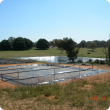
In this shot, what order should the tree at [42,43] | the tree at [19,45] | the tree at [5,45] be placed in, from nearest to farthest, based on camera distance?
1. the tree at [5,45]
2. the tree at [19,45]
3. the tree at [42,43]

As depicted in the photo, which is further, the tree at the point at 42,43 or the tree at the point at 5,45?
the tree at the point at 42,43

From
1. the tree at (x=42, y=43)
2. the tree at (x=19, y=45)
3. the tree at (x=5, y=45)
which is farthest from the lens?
the tree at (x=42, y=43)

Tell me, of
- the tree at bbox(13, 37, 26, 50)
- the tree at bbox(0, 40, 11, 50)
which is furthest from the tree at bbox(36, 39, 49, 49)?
the tree at bbox(0, 40, 11, 50)

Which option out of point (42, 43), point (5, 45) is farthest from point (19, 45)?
point (42, 43)

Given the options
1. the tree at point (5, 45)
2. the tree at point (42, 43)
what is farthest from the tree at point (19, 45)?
the tree at point (42, 43)

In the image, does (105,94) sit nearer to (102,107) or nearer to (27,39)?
(102,107)

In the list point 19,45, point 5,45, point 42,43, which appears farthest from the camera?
point 42,43

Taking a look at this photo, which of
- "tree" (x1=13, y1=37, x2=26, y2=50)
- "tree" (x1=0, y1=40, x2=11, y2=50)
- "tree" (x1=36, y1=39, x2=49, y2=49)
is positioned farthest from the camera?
"tree" (x1=36, y1=39, x2=49, y2=49)

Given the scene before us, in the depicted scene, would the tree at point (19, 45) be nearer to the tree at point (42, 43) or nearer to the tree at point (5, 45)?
the tree at point (5, 45)

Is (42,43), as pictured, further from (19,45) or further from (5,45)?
(5,45)

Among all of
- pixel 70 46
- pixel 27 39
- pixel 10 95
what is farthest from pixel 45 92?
pixel 27 39

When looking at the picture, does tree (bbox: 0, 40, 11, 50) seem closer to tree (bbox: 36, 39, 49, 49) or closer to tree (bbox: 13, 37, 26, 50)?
tree (bbox: 13, 37, 26, 50)

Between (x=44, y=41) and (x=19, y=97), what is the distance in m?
102

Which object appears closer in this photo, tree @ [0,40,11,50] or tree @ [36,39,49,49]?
tree @ [0,40,11,50]
